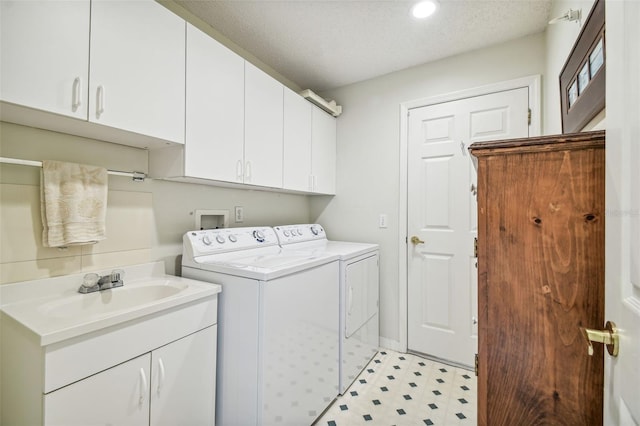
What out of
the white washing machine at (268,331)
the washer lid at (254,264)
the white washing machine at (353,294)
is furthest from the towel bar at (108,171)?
the white washing machine at (353,294)

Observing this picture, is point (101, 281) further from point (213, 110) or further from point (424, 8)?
point (424, 8)

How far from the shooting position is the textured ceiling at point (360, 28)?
1.76m

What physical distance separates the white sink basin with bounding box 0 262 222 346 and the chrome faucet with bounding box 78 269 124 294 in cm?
3

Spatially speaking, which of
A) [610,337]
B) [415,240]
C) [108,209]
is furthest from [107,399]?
[415,240]

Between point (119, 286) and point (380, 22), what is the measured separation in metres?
2.20

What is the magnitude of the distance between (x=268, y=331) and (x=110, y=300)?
764mm

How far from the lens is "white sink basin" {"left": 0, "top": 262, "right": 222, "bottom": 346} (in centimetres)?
95

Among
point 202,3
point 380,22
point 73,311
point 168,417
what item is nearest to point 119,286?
point 73,311

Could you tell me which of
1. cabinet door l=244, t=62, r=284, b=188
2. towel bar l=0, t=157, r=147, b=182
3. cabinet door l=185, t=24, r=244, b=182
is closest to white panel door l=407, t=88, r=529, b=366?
cabinet door l=244, t=62, r=284, b=188

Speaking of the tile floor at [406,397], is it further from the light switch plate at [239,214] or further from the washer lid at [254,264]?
the light switch plate at [239,214]

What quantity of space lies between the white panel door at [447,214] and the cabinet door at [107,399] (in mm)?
2025

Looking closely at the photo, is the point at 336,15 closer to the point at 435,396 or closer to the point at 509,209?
the point at 509,209

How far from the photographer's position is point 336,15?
1822mm

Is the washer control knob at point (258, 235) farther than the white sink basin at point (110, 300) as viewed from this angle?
Yes
